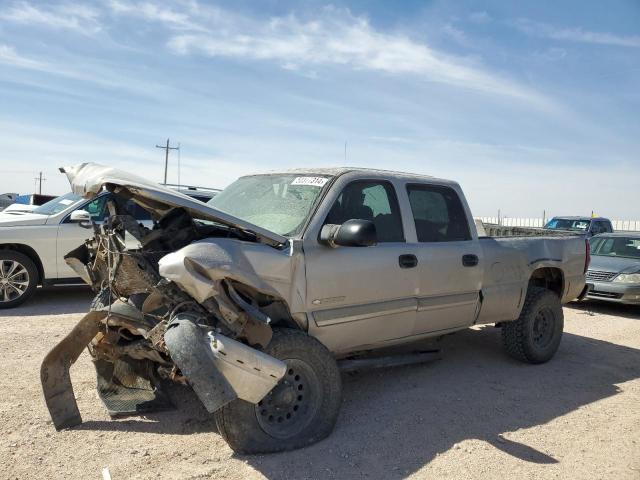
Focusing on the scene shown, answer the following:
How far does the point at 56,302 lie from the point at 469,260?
644 centimetres

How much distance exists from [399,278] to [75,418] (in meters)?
2.64

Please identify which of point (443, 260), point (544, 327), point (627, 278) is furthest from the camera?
point (627, 278)

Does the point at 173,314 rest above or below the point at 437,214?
below

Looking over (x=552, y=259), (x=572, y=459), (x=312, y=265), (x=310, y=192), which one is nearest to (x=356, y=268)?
(x=312, y=265)

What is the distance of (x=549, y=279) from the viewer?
6426mm

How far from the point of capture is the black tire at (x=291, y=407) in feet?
11.5

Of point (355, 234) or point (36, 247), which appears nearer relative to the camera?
point (355, 234)

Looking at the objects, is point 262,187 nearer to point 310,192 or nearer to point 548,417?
point 310,192

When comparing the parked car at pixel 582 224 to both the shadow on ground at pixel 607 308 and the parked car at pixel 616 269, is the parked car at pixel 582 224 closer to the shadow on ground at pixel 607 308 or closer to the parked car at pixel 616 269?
the parked car at pixel 616 269

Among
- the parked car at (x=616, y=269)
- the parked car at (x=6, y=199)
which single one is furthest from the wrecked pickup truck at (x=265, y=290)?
the parked car at (x=6, y=199)

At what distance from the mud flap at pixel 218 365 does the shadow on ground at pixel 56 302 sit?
524 cm

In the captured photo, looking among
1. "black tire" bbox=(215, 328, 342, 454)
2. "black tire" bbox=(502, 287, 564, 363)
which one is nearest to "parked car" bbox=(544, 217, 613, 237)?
"black tire" bbox=(502, 287, 564, 363)

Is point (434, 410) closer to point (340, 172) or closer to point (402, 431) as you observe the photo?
point (402, 431)

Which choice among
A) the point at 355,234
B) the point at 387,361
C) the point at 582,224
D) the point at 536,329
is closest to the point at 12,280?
the point at 387,361
